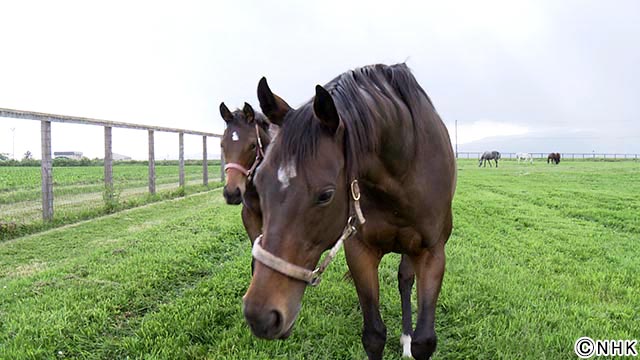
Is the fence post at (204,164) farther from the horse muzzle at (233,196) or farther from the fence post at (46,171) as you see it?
the horse muzzle at (233,196)

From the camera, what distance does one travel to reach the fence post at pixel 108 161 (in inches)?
381

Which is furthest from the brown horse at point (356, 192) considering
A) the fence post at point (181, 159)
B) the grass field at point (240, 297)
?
the fence post at point (181, 159)

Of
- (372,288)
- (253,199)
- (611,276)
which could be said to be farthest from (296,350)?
(611,276)

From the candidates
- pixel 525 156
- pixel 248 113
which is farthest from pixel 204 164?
pixel 525 156

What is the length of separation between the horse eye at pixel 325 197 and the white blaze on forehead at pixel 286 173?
0.42 ft

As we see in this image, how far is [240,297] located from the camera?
12.7ft

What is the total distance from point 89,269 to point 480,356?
14.3 feet

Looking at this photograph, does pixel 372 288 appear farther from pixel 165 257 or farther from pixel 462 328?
pixel 165 257

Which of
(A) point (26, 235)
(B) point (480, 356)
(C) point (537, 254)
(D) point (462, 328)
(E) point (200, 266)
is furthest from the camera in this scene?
(A) point (26, 235)

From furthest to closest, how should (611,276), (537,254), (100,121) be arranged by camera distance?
(100,121) < (537,254) < (611,276)

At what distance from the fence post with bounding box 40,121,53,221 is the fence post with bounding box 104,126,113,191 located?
1.73m

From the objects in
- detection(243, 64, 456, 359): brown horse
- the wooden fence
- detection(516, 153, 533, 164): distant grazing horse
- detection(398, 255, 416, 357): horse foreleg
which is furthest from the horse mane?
detection(516, 153, 533, 164): distant grazing horse

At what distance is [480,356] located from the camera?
2.81 m

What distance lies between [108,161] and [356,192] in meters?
9.82
